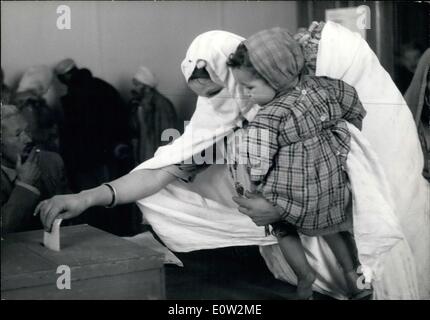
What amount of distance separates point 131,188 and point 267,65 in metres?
0.59

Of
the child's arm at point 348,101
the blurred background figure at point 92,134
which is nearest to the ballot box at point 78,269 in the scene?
the blurred background figure at point 92,134

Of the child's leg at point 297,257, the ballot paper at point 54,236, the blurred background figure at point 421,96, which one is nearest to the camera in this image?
the ballot paper at point 54,236

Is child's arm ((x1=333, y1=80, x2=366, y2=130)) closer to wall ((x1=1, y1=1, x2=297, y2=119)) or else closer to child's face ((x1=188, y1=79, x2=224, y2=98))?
wall ((x1=1, y1=1, x2=297, y2=119))

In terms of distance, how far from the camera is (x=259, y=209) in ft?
8.06

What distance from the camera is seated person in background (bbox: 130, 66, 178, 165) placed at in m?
2.40

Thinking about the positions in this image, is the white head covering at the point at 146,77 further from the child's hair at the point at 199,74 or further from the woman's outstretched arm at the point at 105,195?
the woman's outstretched arm at the point at 105,195

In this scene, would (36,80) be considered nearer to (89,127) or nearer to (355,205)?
(89,127)

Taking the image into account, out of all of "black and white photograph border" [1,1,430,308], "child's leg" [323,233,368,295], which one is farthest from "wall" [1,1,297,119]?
"child's leg" [323,233,368,295]

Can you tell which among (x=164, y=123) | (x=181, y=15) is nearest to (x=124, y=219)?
(x=164, y=123)

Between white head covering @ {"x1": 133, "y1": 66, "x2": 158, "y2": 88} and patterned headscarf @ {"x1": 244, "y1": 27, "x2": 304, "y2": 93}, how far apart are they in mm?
307

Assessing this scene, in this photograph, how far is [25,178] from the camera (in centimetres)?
233

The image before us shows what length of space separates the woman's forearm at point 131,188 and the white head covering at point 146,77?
281 millimetres

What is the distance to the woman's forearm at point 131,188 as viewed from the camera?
241 cm

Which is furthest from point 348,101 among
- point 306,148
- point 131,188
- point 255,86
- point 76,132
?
point 76,132
